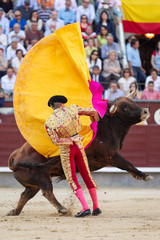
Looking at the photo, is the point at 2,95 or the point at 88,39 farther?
the point at 88,39

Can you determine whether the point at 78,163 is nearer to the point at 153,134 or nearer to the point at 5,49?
the point at 153,134

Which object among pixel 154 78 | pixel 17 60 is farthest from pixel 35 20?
pixel 154 78

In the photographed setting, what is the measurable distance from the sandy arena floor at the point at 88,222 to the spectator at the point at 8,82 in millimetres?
2229

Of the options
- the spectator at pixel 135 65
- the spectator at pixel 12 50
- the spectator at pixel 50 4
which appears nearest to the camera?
the spectator at pixel 12 50

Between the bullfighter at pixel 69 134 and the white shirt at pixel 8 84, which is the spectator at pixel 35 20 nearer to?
the white shirt at pixel 8 84

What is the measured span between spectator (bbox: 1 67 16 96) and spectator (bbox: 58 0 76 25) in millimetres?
1798

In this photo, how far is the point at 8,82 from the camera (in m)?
9.20

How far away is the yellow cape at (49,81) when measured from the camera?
5938 millimetres

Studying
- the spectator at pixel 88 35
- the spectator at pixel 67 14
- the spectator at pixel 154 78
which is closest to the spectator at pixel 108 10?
the spectator at pixel 67 14

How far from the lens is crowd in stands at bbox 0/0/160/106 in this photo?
9.35 meters

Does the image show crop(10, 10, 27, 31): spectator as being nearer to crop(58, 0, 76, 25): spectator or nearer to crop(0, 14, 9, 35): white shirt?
crop(0, 14, 9, 35): white shirt

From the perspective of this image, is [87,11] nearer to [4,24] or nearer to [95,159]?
[4,24]

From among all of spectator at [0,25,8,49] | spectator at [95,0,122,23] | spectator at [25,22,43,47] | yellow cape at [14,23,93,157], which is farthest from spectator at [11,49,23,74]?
yellow cape at [14,23,93,157]

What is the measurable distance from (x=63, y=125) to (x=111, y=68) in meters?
4.50
